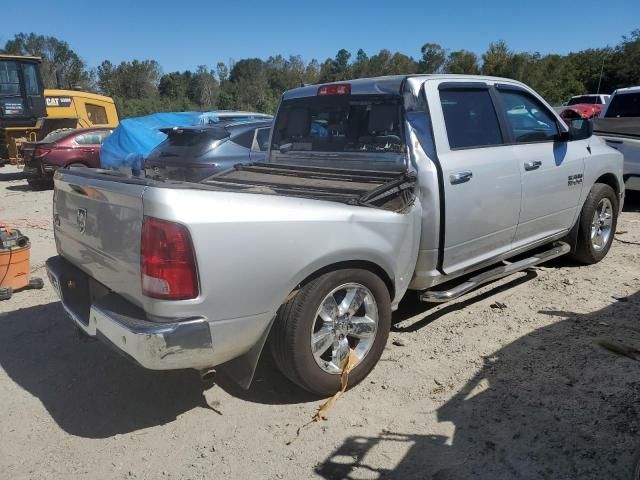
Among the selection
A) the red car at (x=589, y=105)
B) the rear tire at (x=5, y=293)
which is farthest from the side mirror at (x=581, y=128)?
the red car at (x=589, y=105)

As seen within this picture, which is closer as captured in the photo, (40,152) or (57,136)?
(40,152)

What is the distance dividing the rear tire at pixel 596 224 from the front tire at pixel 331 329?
2889 mm

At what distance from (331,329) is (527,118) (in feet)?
9.17

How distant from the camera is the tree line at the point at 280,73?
4428 centimetres

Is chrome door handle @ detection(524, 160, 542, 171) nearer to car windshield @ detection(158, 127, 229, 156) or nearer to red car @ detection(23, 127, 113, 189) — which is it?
car windshield @ detection(158, 127, 229, 156)

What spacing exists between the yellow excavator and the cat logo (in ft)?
50.2

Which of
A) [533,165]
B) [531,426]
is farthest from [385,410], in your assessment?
[533,165]

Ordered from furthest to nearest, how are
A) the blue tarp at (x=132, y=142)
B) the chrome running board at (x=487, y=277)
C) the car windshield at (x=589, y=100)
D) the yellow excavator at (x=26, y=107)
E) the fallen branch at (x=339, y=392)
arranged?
the car windshield at (x=589, y=100) → the yellow excavator at (x=26, y=107) → the blue tarp at (x=132, y=142) → the chrome running board at (x=487, y=277) → the fallen branch at (x=339, y=392)

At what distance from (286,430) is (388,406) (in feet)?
2.08

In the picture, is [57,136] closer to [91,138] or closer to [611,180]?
[91,138]

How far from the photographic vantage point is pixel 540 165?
14.8ft

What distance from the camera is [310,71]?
233 ft

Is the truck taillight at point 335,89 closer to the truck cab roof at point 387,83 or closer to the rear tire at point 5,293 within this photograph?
the truck cab roof at point 387,83

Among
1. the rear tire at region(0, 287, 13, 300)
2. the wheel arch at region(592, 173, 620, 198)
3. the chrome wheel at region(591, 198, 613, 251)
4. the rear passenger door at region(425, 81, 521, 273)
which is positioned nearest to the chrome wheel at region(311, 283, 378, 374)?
the rear passenger door at region(425, 81, 521, 273)
